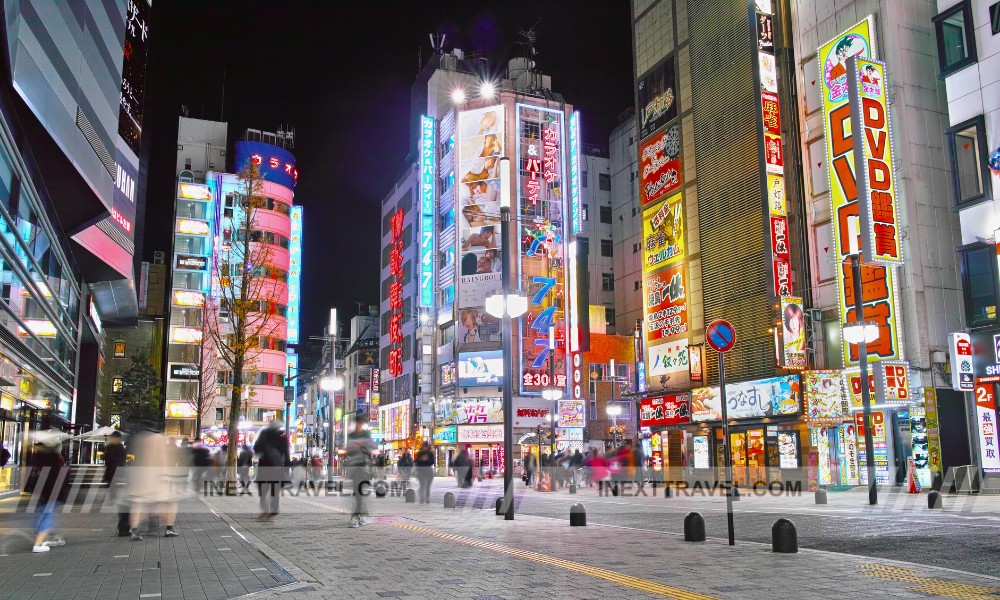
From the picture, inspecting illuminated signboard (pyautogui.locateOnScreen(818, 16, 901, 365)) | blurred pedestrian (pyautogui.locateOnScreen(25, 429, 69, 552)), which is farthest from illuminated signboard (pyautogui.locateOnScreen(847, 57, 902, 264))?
blurred pedestrian (pyautogui.locateOnScreen(25, 429, 69, 552))

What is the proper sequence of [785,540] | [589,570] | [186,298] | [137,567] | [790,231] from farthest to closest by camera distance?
[186,298], [790,231], [785,540], [137,567], [589,570]

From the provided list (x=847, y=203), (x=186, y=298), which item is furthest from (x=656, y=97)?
(x=186, y=298)

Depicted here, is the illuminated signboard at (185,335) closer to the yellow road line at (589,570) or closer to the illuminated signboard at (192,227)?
the illuminated signboard at (192,227)

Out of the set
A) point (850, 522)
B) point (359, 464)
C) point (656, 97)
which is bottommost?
point (850, 522)

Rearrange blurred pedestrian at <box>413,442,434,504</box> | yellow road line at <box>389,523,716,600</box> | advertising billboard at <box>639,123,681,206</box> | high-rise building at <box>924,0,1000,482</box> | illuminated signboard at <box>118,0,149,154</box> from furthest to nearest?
advertising billboard at <box>639,123,681,206</box> < illuminated signboard at <box>118,0,149,154</box> < high-rise building at <box>924,0,1000,482</box> < blurred pedestrian at <box>413,442,434,504</box> < yellow road line at <box>389,523,716,600</box>

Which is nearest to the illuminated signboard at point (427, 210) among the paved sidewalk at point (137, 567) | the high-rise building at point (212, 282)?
the high-rise building at point (212, 282)

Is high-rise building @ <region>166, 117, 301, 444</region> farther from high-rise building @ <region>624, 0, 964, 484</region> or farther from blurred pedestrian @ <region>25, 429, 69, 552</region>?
blurred pedestrian @ <region>25, 429, 69, 552</region>

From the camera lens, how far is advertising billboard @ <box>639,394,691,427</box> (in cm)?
4003

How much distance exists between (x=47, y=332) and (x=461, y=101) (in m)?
42.2

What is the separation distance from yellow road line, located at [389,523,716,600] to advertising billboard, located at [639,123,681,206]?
3123cm

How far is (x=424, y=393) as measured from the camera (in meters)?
65.0

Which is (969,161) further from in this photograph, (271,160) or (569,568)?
(271,160)

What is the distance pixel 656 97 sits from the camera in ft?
145

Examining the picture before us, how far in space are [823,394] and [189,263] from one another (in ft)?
223
